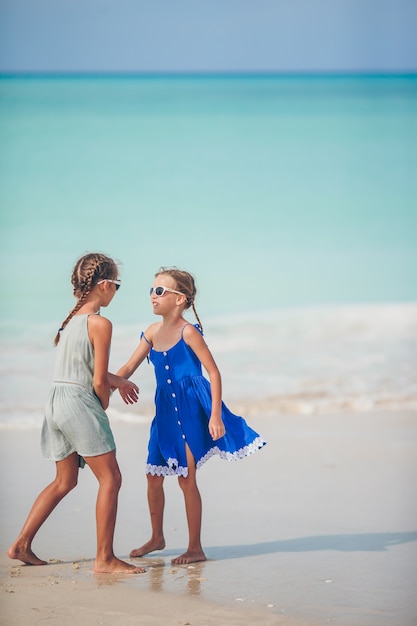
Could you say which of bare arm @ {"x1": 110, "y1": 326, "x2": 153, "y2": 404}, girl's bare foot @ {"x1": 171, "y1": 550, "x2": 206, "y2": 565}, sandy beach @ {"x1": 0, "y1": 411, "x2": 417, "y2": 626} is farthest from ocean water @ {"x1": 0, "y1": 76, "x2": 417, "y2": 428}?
girl's bare foot @ {"x1": 171, "y1": 550, "x2": 206, "y2": 565}

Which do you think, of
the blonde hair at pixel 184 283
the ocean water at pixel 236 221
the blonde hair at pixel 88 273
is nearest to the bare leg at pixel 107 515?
the blonde hair at pixel 88 273

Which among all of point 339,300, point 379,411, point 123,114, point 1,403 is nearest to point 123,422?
point 1,403

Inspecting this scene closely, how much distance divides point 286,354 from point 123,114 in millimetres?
6020

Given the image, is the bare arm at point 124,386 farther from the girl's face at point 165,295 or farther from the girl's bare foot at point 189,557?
the girl's bare foot at point 189,557

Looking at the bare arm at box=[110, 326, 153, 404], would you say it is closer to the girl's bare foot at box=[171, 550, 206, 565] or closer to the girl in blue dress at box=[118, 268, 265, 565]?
the girl in blue dress at box=[118, 268, 265, 565]

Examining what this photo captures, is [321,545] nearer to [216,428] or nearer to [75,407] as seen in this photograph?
[216,428]

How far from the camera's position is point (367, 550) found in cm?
345

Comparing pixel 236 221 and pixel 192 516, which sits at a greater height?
pixel 236 221

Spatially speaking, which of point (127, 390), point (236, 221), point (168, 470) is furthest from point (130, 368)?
point (236, 221)

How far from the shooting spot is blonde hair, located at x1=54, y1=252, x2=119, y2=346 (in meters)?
3.39

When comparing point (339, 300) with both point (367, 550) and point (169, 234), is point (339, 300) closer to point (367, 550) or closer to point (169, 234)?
point (169, 234)

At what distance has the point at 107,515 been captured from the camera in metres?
3.25

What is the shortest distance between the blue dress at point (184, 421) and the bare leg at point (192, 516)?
0.03 m

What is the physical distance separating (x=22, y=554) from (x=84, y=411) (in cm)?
50
